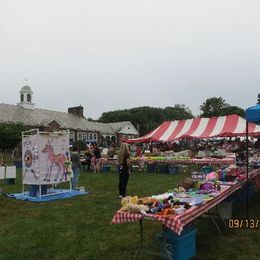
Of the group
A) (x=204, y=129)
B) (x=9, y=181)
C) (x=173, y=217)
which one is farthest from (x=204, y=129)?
(x=173, y=217)

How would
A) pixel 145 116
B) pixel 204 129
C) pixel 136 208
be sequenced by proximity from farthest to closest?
pixel 145 116 → pixel 204 129 → pixel 136 208

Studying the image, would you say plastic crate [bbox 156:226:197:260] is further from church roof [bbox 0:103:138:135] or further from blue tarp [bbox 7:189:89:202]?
church roof [bbox 0:103:138:135]

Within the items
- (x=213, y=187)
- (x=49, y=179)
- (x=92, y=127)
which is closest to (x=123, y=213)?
(x=213, y=187)

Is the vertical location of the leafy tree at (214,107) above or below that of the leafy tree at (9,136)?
above

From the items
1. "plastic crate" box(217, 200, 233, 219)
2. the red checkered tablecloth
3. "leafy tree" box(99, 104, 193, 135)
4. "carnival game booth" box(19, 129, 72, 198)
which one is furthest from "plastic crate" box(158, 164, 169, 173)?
"leafy tree" box(99, 104, 193, 135)

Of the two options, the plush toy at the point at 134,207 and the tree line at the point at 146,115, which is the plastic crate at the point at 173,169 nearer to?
the plush toy at the point at 134,207

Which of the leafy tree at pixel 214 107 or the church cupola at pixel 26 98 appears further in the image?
the leafy tree at pixel 214 107

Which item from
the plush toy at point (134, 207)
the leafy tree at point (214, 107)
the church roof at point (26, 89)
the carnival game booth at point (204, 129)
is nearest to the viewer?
the plush toy at point (134, 207)

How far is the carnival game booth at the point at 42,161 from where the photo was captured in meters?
10.9

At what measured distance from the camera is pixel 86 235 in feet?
21.8
